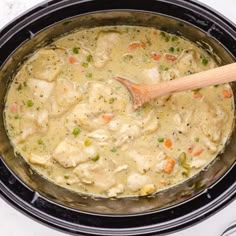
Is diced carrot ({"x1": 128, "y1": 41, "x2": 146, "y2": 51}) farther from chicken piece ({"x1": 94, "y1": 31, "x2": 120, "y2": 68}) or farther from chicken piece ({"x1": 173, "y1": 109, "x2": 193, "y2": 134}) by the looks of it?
chicken piece ({"x1": 173, "y1": 109, "x2": 193, "y2": 134})

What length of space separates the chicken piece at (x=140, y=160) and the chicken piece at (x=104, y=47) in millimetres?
424

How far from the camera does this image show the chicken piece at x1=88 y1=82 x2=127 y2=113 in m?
A: 3.39

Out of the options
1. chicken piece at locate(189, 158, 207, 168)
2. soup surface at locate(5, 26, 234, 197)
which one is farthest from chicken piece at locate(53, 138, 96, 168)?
chicken piece at locate(189, 158, 207, 168)

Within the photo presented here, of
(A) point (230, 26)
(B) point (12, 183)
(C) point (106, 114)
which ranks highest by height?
(A) point (230, 26)

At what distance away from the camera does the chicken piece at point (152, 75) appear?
3.41 metres

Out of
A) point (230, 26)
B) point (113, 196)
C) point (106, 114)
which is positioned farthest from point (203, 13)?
point (113, 196)

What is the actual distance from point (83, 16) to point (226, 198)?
0.99 meters

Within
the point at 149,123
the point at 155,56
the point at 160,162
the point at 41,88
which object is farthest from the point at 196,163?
the point at 41,88

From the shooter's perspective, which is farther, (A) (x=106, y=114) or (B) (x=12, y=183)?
(A) (x=106, y=114)

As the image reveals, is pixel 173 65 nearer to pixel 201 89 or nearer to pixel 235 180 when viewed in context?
pixel 201 89

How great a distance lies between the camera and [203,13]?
3.16m

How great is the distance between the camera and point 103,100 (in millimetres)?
3396

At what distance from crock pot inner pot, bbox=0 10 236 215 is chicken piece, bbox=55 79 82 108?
201 millimetres

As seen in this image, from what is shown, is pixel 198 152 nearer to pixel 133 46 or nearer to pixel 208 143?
pixel 208 143
